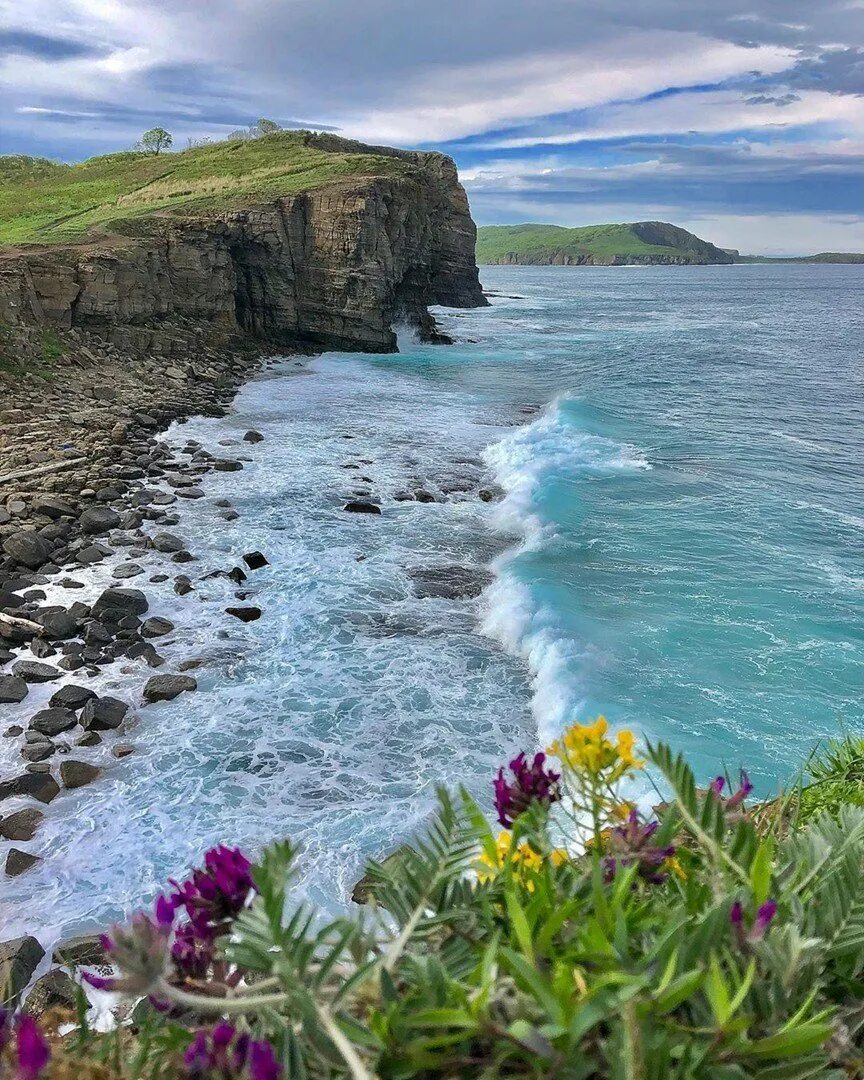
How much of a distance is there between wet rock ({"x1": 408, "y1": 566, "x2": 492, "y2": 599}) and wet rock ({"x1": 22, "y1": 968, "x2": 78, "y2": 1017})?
320 inches

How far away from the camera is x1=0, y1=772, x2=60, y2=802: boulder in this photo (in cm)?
800

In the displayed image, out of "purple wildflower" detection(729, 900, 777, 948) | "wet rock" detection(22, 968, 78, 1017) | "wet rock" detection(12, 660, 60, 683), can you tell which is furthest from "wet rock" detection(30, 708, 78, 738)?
"purple wildflower" detection(729, 900, 777, 948)

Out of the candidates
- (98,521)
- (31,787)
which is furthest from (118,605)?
(31,787)

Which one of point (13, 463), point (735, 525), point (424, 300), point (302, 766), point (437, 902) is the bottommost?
point (302, 766)

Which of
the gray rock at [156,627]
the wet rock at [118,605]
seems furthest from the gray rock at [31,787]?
the wet rock at [118,605]

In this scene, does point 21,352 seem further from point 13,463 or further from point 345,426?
point 345,426

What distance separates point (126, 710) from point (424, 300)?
46.0 m

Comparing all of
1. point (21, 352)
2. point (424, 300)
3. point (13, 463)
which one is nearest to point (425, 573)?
point (13, 463)

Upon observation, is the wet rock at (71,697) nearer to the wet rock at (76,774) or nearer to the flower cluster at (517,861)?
the wet rock at (76,774)

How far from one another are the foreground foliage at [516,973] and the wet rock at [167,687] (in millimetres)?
8688

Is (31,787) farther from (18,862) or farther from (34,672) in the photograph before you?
(34,672)

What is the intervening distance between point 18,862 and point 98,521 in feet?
29.4

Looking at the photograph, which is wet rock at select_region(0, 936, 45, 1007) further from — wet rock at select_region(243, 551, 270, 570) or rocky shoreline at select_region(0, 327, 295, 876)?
wet rock at select_region(243, 551, 270, 570)

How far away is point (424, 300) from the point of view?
2036 inches
